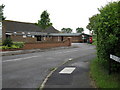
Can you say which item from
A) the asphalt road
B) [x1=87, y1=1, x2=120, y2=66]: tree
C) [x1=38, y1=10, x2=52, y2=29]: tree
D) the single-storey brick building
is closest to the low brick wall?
[x1=38, y1=10, x2=52, y2=29]: tree

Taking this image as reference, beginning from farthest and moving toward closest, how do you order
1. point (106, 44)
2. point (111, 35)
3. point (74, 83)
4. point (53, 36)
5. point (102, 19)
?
point (53, 36) → point (102, 19) → point (106, 44) → point (111, 35) → point (74, 83)

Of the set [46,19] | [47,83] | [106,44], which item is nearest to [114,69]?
[106,44]

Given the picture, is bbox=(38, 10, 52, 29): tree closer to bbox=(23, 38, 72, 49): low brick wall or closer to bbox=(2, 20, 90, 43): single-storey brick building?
bbox=(2, 20, 90, 43): single-storey brick building

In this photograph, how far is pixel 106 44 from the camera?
27.3 ft

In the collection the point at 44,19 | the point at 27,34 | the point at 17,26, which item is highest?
the point at 44,19

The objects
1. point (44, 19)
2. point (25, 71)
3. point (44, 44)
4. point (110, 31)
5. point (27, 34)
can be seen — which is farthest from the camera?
point (27, 34)

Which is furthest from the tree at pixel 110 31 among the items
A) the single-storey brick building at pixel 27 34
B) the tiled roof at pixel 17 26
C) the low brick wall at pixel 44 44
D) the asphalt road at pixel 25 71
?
the tiled roof at pixel 17 26

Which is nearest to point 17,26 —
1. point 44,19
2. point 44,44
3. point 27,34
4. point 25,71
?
point 27,34

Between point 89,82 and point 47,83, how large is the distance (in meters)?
1.71

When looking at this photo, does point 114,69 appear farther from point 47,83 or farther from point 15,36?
point 15,36

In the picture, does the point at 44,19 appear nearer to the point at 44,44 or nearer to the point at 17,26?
the point at 17,26

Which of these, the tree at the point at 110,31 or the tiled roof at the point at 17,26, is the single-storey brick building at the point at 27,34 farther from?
the tree at the point at 110,31

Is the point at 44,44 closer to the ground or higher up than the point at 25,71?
higher up

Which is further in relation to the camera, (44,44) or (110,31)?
(44,44)
